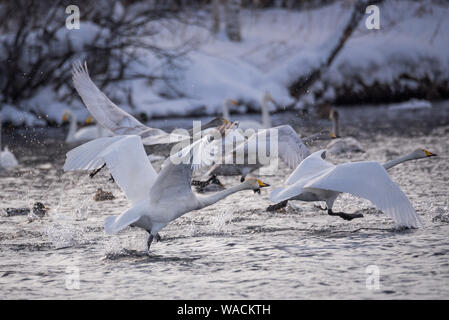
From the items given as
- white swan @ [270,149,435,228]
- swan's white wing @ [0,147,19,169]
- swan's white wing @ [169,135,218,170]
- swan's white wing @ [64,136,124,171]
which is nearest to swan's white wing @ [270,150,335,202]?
white swan @ [270,149,435,228]

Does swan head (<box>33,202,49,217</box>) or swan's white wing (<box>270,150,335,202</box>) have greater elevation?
swan's white wing (<box>270,150,335,202</box>)

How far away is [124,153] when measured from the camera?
6.31 metres

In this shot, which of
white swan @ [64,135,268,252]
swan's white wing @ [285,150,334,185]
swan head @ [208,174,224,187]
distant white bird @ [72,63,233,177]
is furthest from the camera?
swan head @ [208,174,224,187]

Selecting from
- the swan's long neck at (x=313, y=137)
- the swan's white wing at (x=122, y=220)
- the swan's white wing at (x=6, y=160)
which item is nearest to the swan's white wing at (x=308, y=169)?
the swan's white wing at (x=122, y=220)

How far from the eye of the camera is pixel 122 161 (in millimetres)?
6285

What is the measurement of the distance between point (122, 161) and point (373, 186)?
210cm

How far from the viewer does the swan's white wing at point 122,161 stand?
6.25 m

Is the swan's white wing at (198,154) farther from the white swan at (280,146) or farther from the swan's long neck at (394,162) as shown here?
the white swan at (280,146)

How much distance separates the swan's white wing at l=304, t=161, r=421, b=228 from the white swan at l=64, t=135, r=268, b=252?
2.98ft

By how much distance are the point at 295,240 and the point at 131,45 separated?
12383 mm

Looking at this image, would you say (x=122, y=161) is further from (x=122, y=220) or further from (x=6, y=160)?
(x=6, y=160)

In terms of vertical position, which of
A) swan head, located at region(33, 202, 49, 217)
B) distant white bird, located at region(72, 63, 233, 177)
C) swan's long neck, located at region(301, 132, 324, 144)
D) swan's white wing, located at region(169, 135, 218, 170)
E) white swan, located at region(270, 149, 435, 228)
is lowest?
swan head, located at region(33, 202, 49, 217)

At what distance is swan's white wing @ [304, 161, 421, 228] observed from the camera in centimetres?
625

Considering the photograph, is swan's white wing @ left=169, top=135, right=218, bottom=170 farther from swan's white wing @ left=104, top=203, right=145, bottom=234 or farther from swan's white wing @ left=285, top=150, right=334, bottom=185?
swan's white wing @ left=285, top=150, right=334, bottom=185
